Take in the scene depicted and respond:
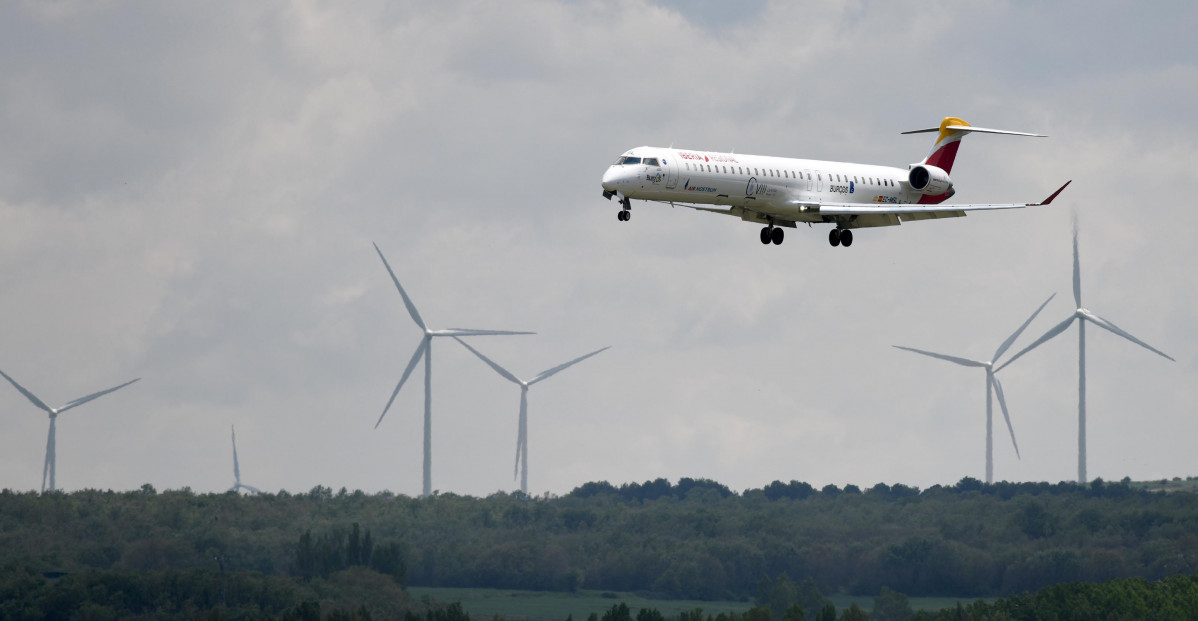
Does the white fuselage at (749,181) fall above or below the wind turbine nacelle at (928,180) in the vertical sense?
below

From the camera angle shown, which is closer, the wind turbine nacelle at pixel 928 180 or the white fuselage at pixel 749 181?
the white fuselage at pixel 749 181

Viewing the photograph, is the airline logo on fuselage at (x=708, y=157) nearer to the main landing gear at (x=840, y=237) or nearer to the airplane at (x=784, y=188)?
the airplane at (x=784, y=188)

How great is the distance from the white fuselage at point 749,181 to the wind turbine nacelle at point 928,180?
1444 millimetres

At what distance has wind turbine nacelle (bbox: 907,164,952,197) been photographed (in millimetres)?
104250

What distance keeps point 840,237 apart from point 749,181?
30.0 ft

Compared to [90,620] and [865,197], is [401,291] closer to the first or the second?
[90,620]

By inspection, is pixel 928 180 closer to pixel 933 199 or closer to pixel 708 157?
pixel 933 199

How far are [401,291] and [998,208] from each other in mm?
105876

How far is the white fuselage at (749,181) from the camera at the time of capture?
86.1 meters

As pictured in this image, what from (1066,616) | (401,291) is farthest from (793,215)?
(1066,616)

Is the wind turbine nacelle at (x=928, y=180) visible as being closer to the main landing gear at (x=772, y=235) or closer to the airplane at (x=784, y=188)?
the airplane at (x=784, y=188)

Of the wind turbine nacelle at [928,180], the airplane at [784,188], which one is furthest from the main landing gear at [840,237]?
the wind turbine nacelle at [928,180]

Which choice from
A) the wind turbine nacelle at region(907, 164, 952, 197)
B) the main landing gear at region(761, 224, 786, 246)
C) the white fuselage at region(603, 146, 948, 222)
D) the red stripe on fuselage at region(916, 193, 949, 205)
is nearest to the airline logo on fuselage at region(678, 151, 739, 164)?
the white fuselage at region(603, 146, 948, 222)

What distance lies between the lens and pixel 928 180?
10475 cm
